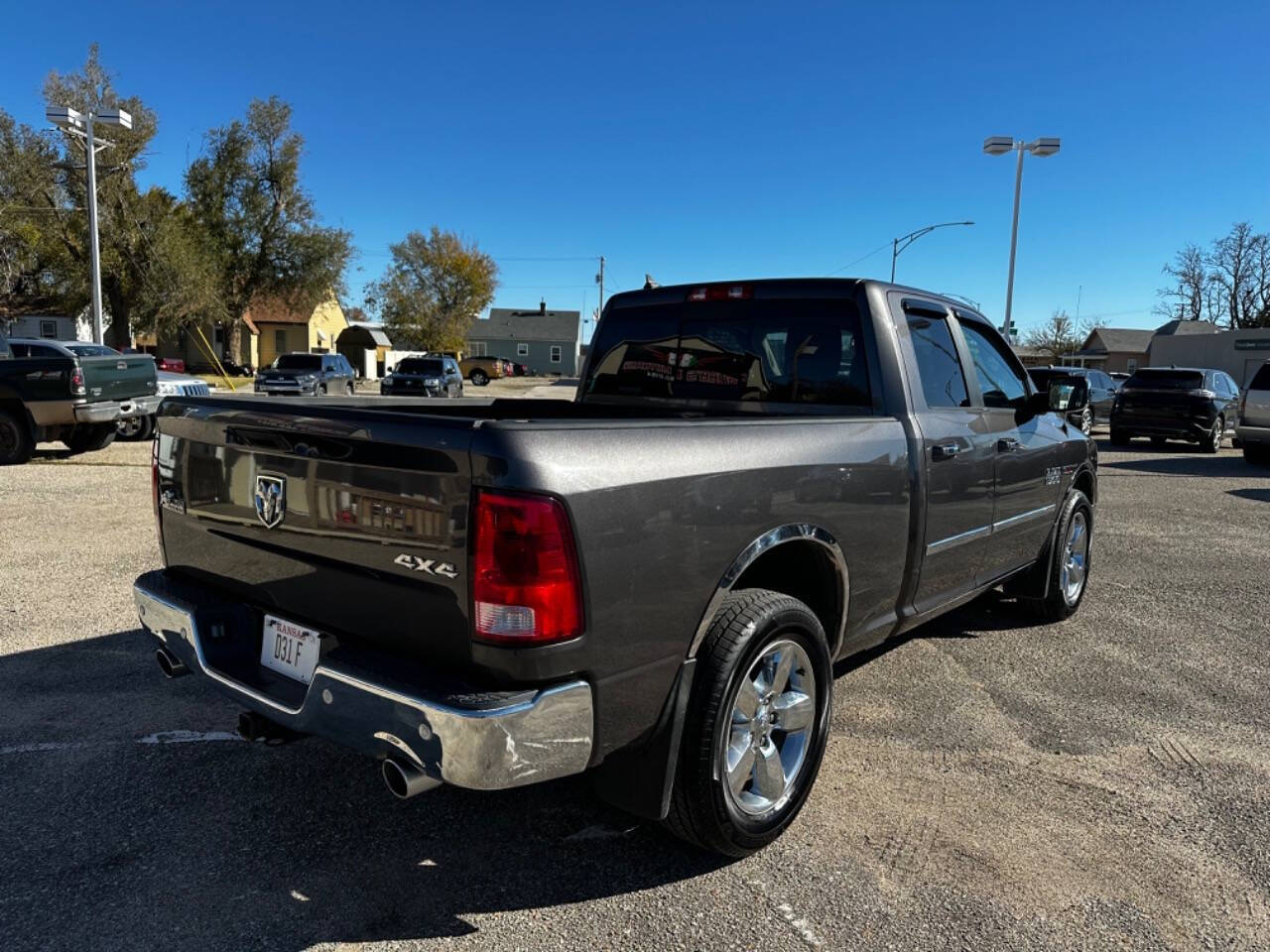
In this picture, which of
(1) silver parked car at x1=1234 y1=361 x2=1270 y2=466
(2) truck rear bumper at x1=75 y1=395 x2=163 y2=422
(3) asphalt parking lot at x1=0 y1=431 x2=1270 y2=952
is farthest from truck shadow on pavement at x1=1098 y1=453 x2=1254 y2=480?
(2) truck rear bumper at x1=75 y1=395 x2=163 y2=422

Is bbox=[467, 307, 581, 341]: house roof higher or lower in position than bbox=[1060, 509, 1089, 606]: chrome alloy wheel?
higher

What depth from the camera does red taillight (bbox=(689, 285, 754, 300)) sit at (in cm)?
398

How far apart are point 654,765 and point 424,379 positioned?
2643 centimetres

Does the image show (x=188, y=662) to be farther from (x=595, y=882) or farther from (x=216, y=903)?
(x=595, y=882)

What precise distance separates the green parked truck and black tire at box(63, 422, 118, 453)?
38 cm

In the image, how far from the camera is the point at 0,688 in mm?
3969

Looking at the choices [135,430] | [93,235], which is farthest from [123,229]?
[135,430]

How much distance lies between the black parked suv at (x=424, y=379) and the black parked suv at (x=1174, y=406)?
1928 cm

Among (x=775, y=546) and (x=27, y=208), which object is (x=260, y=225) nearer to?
(x=27, y=208)

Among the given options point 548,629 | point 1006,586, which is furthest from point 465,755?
point 1006,586

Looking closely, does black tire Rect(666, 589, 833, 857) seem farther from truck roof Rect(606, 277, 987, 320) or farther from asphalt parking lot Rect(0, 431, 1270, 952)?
truck roof Rect(606, 277, 987, 320)

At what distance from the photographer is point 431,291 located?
66.0 m

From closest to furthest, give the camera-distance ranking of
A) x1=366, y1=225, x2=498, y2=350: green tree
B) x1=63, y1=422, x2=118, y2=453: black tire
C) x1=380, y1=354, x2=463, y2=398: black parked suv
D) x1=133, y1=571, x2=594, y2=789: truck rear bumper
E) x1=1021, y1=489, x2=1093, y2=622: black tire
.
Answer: x1=133, y1=571, x2=594, y2=789: truck rear bumper < x1=1021, y1=489, x2=1093, y2=622: black tire < x1=63, y1=422, x2=118, y2=453: black tire < x1=380, y1=354, x2=463, y2=398: black parked suv < x1=366, y1=225, x2=498, y2=350: green tree

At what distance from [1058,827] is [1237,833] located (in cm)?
62
